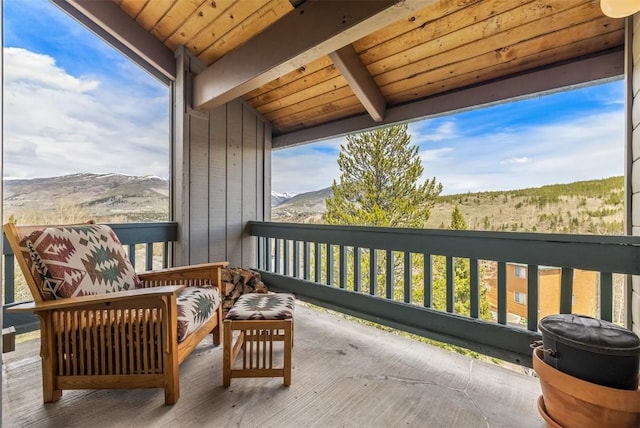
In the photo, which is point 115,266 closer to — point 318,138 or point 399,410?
point 399,410

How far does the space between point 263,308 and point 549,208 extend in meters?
2.81

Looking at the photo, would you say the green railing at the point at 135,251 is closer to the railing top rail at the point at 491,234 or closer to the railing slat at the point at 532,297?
the railing top rail at the point at 491,234

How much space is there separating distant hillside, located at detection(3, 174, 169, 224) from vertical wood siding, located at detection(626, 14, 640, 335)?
3.74 m

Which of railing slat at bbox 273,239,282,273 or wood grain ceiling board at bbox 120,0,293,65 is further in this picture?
railing slat at bbox 273,239,282,273

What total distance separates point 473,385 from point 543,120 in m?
2.62

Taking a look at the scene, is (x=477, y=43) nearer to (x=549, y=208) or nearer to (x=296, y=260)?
(x=549, y=208)

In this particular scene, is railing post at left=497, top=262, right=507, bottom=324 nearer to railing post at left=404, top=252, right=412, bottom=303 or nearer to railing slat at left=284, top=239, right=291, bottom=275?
railing post at left=404, top=252, right=412, bottom=303

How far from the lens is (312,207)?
477 cm

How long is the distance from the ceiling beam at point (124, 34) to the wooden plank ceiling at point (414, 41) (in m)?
0.10

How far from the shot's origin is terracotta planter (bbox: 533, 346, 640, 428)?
1.16 m

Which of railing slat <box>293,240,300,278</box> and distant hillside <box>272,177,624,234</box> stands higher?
distant hillside <box>272,177,624,234</box>

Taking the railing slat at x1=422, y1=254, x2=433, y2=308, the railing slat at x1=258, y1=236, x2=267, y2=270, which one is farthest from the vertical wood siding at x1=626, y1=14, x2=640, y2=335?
the railing slat at x1=258, y1=236, x2=267, y2=270

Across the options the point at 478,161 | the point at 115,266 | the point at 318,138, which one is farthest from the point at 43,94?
the point at 478,161

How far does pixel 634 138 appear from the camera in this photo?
169 cm
